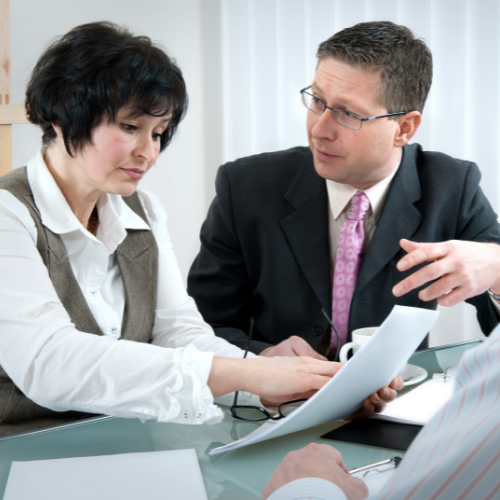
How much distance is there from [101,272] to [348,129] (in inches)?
30.3

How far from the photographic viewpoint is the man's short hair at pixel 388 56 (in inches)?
58.4

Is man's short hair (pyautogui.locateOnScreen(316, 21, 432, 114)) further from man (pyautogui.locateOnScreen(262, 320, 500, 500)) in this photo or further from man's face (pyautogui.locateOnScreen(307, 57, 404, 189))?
man (pyautogui.locateOnScreen(262, 320, 500, 500))

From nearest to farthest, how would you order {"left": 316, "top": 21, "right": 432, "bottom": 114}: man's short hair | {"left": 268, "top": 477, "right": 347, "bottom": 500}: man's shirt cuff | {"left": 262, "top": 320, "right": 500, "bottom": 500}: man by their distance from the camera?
{"left": 262, "top": 320, "right": 500, "bottom": 500}: man, {"left": 268, "top": 477, "right": 347, "bottom": 500}: man's shirt cuff, {"left": 316, "top": 21, "right": 432, "bottom": 114}: man's short hair

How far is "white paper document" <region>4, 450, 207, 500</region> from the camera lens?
0.66 metres

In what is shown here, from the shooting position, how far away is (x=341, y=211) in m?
1.63

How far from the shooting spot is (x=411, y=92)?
5.15ft

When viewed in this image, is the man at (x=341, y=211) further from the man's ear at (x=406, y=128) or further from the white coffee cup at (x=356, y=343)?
the white coffee cup at (x=356, y=343)

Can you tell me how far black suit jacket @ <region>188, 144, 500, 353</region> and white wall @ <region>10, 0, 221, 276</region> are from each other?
93 cm

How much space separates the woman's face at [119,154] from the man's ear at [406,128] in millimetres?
729

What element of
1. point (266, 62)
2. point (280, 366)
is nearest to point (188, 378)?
point (280, 366)

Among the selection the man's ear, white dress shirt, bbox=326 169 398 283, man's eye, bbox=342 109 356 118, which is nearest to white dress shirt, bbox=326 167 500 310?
white dress shirt, bbox=326 169 398 283

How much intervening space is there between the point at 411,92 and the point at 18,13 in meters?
1.71

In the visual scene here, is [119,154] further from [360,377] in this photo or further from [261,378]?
[360,377]

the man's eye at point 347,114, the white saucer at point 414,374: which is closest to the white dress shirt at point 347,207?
the man's eye at point 347,114
